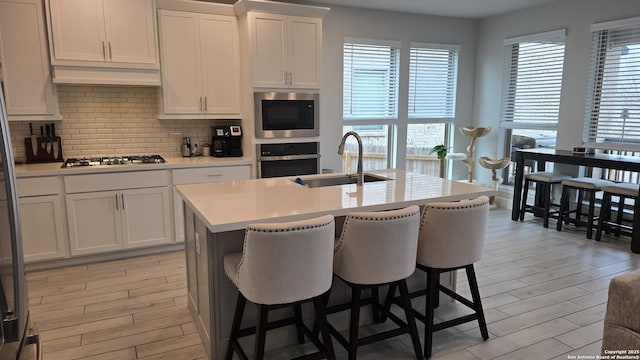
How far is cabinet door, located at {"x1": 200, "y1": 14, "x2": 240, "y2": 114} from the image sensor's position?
14.4 ft

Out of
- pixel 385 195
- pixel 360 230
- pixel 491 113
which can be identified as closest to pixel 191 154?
pixel 385 195

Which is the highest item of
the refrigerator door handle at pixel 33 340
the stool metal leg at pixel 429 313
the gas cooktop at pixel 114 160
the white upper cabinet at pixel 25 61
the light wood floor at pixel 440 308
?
the white upper cabinet at pixel 25 61

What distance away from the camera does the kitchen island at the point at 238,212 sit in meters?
2.20

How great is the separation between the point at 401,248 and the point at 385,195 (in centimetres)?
48

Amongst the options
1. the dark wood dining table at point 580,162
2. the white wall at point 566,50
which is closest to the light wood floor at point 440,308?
the dark wood dining table at point 580,162

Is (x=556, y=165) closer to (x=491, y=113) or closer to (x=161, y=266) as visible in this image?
(x=491, y=113)

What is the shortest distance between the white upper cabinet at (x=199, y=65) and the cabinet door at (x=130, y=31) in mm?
125

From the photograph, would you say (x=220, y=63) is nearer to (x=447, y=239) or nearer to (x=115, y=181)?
(x=115, y=181)

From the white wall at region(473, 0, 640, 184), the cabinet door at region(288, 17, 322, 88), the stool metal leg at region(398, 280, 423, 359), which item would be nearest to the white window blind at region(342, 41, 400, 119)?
the cabinet door at region(288, 17, 322, 88)

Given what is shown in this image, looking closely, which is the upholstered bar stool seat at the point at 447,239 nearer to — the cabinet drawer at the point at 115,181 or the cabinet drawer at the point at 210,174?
the cabinet drawer at the point at 210,174

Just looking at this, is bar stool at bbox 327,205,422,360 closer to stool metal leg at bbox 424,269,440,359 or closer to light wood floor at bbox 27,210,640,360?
stool metal leg at bbox 424,269,440,359

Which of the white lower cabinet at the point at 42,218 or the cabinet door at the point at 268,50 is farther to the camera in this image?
the cabinet door at the point at 268,50

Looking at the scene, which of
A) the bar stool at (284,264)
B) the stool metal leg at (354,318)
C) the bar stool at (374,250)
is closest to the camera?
the bar stool at (284,264)

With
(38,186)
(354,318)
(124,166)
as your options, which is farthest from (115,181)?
(354,318)
